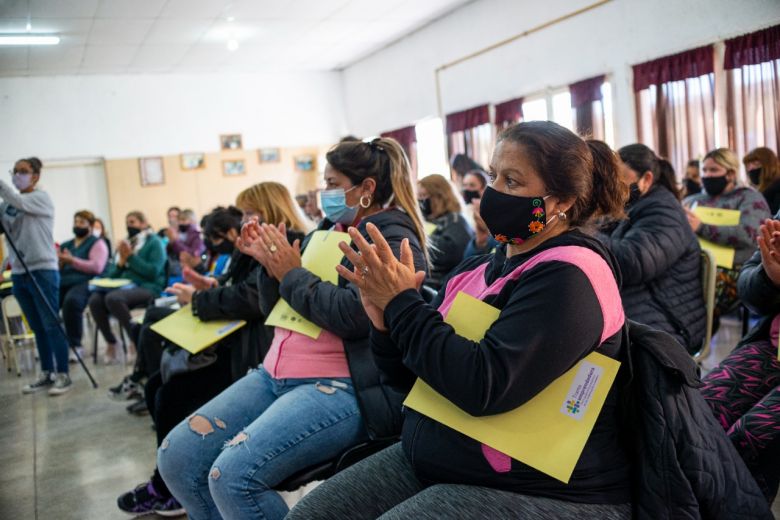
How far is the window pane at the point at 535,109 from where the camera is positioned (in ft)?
23.8

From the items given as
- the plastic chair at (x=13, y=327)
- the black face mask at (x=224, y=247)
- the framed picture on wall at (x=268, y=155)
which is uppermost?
the framed picture on wall at (x=268, y=155)

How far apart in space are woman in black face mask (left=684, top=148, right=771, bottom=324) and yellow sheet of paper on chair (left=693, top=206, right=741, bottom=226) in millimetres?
51

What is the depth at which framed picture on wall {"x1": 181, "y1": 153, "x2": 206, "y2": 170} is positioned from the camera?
10125mm

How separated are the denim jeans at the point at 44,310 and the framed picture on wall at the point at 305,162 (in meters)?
6.60

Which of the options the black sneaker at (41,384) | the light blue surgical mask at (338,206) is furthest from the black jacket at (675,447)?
A: the black sneaker at (41,384)

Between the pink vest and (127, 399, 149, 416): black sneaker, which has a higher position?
the pink vest

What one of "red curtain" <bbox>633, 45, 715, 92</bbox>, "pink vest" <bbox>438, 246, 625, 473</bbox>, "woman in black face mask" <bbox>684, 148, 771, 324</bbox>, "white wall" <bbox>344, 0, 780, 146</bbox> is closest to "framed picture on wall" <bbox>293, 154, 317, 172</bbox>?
"white wall" <bbox>344, 0, 780, 146</bbox>

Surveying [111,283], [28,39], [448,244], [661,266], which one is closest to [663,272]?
[661,266]

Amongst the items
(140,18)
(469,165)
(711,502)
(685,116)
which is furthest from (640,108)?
(711,502)

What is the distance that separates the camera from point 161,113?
32.9 feet

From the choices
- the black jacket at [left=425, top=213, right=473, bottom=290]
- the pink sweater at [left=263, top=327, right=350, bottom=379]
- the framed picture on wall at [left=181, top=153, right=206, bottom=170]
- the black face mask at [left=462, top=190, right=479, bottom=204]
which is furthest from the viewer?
the framed picture on wall at [left=181, top=153, right=206, bottom=170]

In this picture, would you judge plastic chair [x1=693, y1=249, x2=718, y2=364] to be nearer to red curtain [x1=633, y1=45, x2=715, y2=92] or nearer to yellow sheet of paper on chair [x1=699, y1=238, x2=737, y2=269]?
yellow sheet of paper on chair [x1=699, y1=238, x2=737, y2=269]

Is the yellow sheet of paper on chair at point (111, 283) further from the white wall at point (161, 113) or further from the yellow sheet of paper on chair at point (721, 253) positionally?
the white wall at point (161, 113)

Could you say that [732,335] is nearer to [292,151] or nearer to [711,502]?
[711,502]
